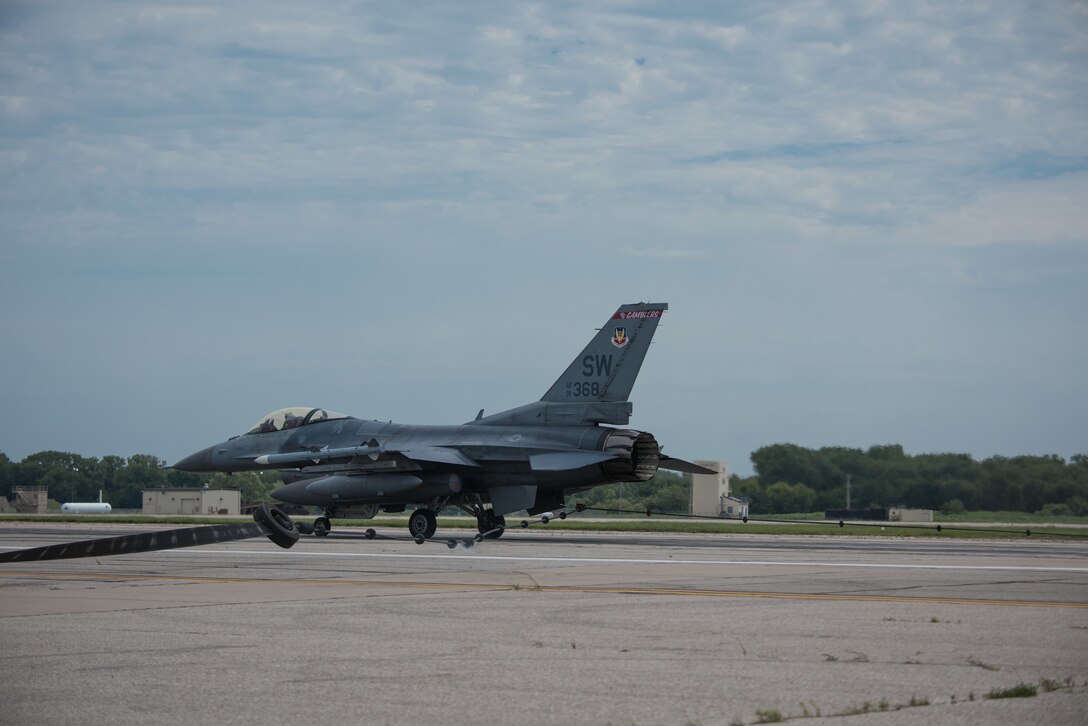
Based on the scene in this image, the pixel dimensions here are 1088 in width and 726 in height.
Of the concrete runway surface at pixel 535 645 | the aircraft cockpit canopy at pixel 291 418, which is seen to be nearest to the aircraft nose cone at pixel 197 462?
→ the aircraft cockpit canopy at pixel 291 418

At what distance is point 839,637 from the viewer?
8.49 metres

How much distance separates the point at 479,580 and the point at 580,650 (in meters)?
5.97

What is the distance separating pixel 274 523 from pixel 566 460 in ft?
53.4

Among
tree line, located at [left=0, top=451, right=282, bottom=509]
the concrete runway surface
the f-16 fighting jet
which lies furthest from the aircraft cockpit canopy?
tree line, located at [left=0, top=451, right=282, bottom=509]

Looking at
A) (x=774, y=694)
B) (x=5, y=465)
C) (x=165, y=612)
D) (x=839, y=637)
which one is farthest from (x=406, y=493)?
(x=5, y=465)

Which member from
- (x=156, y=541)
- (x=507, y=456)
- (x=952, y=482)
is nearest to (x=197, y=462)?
(x=507, y=456)

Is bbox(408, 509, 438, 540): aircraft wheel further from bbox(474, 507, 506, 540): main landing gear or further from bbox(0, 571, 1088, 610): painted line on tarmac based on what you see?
bbox(0, 571, 1088, 610): painted line on tarmac

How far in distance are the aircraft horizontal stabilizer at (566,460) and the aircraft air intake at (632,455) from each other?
0.25 metres

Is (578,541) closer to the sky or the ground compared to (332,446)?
closer to the ground

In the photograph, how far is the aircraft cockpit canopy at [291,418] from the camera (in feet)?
92.9

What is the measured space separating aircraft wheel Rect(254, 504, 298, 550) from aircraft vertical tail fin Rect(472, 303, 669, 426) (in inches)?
665

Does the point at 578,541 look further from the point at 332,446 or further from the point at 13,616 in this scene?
the point at 13,616

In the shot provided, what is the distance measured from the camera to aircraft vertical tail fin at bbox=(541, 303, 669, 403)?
24.2 meters

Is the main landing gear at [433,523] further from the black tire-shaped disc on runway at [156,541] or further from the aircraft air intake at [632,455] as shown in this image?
the black tire-shaped disc on runway at [156,541]
